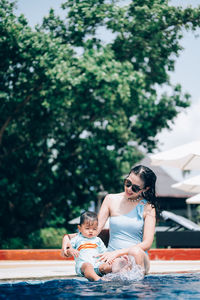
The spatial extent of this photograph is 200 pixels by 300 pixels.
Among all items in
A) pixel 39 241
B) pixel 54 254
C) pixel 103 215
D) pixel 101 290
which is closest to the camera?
pixel 101 290

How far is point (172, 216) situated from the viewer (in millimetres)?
14219

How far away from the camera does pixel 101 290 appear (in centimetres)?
473

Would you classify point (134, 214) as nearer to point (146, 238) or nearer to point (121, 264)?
point (146, 238)

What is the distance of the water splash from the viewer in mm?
4805

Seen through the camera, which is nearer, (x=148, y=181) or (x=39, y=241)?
(x=148, y=181)

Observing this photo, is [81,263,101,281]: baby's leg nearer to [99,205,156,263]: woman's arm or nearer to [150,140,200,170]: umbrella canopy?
[99,205,156,263]: woman's arm

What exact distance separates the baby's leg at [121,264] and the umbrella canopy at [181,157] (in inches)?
247

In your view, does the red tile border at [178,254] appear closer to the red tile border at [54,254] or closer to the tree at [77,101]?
the red tile border at [54,254]

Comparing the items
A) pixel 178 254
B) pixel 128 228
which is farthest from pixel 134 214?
pixel 178 254

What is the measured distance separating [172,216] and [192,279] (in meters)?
8.01

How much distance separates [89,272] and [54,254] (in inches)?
250

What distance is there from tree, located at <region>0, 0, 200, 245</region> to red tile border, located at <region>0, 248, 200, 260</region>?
5746mm

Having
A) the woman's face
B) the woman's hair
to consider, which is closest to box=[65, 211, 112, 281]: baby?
the woman's face

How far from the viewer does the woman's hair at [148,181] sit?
5.09 metres
